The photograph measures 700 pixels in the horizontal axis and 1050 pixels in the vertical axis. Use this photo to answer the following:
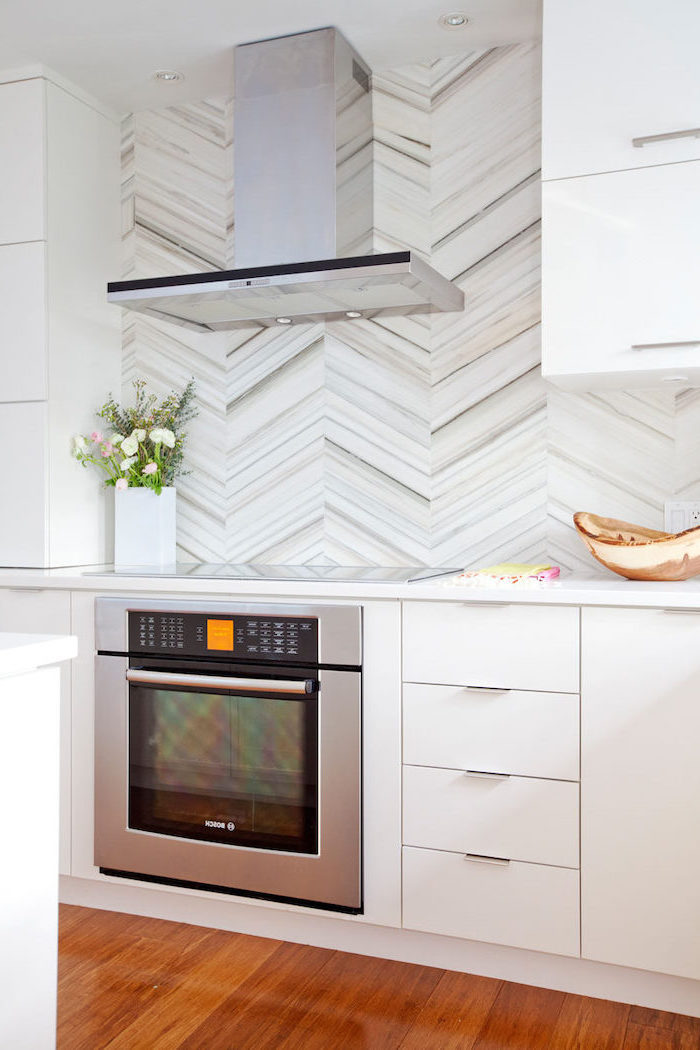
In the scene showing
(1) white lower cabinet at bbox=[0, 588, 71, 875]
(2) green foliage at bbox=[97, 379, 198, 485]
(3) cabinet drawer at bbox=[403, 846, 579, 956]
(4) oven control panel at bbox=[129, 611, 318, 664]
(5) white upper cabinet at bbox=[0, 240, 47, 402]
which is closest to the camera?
(3) cabinet drawer at bbox=[403, 846, 579, 956]

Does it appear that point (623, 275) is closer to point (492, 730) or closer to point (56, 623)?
point (492, 730)

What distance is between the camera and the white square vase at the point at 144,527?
9.46ft

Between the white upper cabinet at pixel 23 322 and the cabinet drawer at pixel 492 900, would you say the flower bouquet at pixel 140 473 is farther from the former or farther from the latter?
the cabinet drawer at pixel 492 900

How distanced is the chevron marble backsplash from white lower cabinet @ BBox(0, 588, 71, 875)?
0.62 metres

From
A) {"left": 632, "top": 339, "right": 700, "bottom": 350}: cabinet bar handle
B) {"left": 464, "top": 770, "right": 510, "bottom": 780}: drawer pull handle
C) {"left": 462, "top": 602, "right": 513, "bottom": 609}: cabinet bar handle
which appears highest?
{"left": 632, "top": 339, "right": 700, "bottom": 350}: cabinet bar handle

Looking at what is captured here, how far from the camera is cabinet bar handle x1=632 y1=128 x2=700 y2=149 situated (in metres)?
2.13

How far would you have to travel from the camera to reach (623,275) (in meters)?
2.21

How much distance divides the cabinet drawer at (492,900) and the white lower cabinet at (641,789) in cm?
5

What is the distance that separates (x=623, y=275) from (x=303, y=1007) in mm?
1812

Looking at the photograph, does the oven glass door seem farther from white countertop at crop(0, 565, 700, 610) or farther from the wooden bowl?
the wooden bowl

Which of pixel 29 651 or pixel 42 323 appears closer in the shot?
pixel 29 651

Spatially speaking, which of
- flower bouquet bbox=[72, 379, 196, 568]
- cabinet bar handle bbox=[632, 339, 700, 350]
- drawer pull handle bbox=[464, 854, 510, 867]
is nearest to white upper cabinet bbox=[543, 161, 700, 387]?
cabinet bar handle bbox=[632, 339, 700, 350]

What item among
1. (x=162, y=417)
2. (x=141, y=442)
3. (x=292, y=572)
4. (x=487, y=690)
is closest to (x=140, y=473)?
(x=141, y=442)

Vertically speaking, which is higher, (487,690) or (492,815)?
(487,690)
